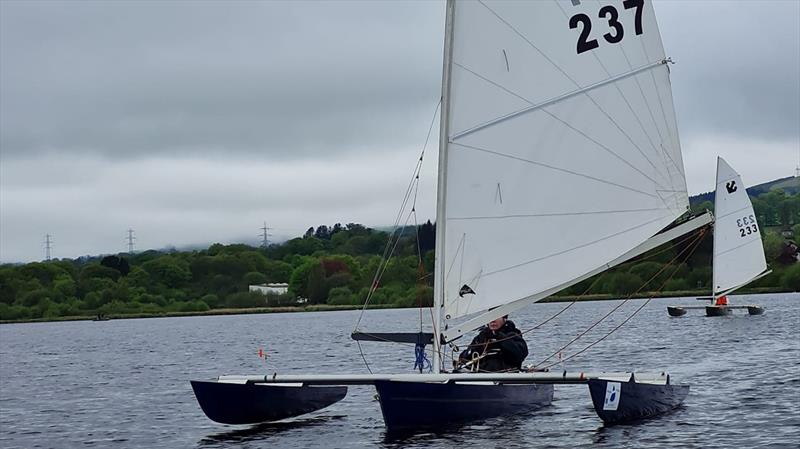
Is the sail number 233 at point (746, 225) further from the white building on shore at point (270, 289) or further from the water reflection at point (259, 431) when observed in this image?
the white building on shore at point (270, 289)

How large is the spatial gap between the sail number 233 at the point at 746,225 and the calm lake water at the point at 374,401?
15.9ft

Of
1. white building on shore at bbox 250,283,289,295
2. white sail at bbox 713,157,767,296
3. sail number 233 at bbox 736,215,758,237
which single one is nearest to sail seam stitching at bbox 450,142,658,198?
white sail at bbox 713,157,767,296

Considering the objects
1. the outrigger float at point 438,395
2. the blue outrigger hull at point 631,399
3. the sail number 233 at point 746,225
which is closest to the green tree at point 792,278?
the sail number 233 at point 746,225

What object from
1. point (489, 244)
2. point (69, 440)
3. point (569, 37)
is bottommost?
point (69, 440)

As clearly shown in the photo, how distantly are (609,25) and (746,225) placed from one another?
45.6 metres

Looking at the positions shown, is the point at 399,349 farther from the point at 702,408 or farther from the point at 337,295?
the point at 337,295

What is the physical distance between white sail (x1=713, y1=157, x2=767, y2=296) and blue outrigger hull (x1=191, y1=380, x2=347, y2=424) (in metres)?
41.2

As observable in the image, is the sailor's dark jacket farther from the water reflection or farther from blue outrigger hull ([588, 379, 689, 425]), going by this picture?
the water reflection

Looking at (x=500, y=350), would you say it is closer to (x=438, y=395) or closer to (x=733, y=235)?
(x=438, y=395)

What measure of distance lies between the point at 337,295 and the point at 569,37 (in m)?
106

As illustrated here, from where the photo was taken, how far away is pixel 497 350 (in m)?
22.3

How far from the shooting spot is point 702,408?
24.2m

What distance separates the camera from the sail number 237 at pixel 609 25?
2066 cm

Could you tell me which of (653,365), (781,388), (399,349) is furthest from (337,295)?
(781,388)
